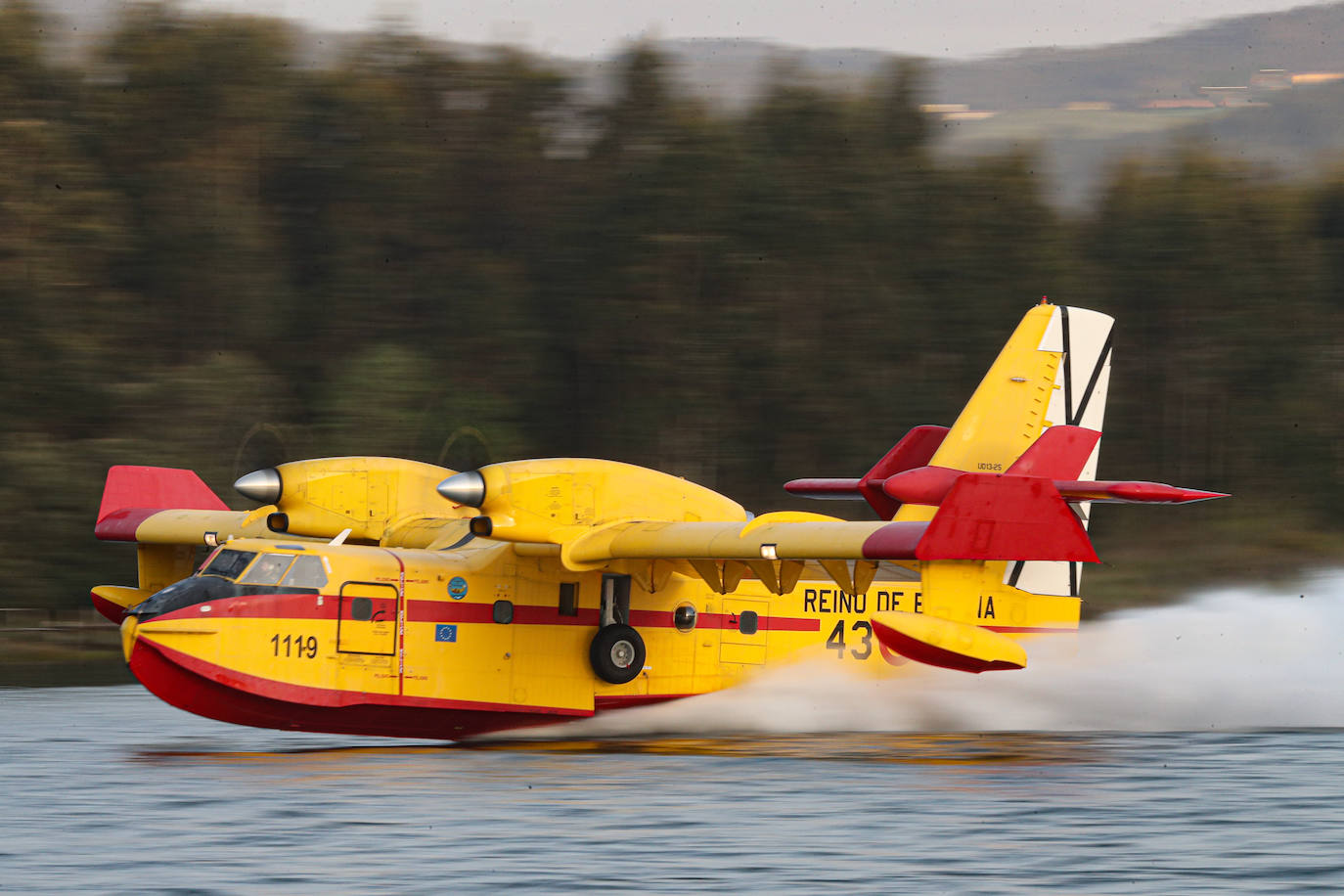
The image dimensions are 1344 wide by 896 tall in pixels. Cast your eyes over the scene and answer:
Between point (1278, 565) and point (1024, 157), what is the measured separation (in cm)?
1415

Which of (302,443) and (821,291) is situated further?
(821,291)

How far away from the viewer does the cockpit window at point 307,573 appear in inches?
674

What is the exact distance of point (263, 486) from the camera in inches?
769

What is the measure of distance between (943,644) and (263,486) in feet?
26.3

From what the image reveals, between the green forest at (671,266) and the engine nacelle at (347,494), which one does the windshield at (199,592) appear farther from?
the green forest at (671,266)

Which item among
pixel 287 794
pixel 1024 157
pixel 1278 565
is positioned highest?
pixel 1024 157

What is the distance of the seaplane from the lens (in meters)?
16.1

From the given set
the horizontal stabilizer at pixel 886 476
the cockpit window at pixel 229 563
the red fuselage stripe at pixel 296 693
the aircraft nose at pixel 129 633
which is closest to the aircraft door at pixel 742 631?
the horizontal stabilizer at pixel 886 476

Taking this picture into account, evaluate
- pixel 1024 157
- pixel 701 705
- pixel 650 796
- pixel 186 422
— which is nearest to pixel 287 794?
pixel 650 796

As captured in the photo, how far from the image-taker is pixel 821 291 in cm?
4953

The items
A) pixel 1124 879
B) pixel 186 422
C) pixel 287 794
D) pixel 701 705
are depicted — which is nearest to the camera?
pixel 1124 879

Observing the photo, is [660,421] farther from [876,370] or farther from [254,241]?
[254,241]

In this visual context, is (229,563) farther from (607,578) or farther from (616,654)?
(616,654)

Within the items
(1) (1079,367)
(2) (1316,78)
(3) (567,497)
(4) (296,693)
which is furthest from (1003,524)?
(2) (1316,78)
